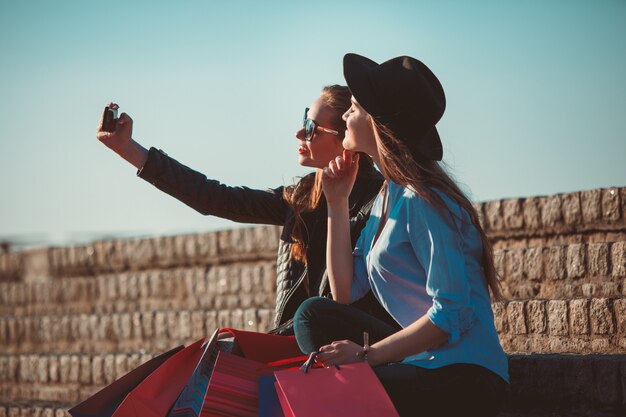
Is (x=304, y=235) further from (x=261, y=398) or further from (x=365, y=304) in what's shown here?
(x=261, y=398)

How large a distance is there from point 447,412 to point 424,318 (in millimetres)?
280

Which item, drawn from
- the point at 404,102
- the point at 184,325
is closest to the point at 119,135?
the point at 404,102

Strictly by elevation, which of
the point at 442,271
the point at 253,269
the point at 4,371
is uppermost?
the point at 442,271

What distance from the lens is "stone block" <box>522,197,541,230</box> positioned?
18.4ft

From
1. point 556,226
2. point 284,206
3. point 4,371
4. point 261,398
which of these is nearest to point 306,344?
point 261,398

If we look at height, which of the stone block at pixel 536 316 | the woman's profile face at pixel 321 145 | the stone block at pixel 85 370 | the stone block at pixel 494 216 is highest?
the woman's profile face at pixel 321 145

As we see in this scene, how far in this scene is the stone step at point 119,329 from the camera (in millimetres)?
6570

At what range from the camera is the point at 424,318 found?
109 inches

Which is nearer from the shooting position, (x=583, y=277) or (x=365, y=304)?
(x=365, y=304)

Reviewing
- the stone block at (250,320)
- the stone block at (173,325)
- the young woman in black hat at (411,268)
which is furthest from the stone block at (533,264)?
the stone block at (173,325)

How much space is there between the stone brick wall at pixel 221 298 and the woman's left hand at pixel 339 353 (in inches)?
44.5

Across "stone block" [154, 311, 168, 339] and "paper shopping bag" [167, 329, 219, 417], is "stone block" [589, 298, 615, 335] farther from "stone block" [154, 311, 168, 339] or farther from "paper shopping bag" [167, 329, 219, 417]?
"stone block" [154, 311, 168, 339]

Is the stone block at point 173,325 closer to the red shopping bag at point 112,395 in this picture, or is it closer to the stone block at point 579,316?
the stone block at point 579,316

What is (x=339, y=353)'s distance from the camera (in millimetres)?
2771
